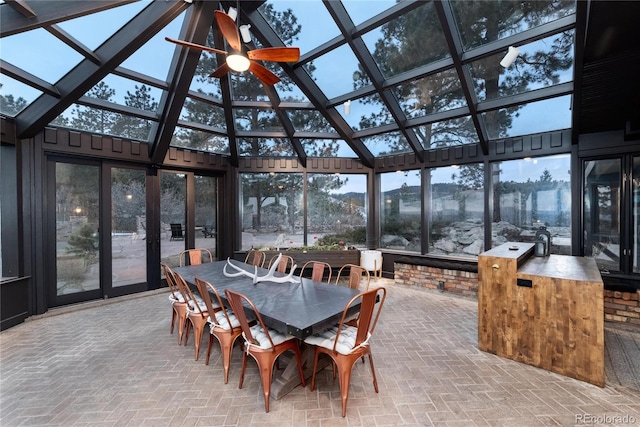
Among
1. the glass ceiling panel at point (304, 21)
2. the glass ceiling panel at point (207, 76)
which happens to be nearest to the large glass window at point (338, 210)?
the glass ceiling panel at point (207, 76)

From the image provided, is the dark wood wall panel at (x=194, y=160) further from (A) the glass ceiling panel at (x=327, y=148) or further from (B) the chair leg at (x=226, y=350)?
(B) the chair leg at (x=226, y=350)

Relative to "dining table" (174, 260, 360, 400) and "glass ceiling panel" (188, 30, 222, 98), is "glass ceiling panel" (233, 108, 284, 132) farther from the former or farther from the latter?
"dining table" (174, 260, 360, 400)

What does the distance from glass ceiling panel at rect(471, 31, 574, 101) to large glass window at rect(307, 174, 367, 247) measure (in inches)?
136

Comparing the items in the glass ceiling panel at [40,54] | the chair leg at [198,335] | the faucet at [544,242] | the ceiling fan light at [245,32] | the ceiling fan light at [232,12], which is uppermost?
the ceiling fan light at [232,12]

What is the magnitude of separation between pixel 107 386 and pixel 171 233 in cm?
378

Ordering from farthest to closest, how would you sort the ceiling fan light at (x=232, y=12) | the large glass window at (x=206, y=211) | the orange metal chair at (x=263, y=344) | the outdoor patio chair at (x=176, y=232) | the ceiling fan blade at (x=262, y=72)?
the large glass window at (x=206, y=211)
the outdoor patio chair at (x=176, y=232)
the ceiling fan light at (x=232, y=12)
the ceiling fan blade at (x=262, y=72)
the orange metal chair at (x=263, y=344)

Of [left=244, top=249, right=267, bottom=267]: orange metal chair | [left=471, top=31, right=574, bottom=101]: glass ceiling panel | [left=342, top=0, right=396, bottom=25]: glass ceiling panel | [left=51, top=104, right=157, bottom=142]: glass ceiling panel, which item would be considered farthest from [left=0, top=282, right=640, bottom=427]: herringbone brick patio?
[left=342, top=0, right=396, bottom=25]: glass ceiling panel

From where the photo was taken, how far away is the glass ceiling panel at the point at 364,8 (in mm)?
3537

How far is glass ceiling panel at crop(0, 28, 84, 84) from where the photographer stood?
121 inches

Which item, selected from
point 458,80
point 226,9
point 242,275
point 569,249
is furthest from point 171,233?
point 569,249

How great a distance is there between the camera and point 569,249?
180 inches

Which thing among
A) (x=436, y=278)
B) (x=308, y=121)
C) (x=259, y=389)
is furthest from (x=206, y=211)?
(x=436, y=278)

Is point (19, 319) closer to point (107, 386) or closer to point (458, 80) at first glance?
point (107, 386)

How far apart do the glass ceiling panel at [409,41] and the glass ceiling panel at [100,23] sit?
3.10 metres
